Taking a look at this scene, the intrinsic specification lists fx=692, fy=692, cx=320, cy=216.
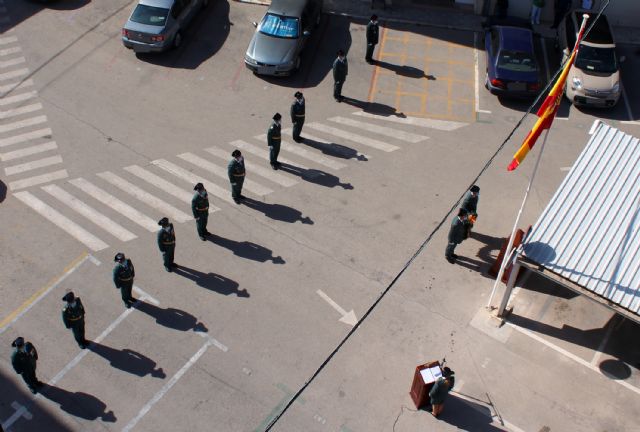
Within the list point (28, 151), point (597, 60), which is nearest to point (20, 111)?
point (28, 151)

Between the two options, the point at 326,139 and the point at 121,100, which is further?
the point at 121,100

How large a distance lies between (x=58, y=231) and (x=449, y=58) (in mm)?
15140

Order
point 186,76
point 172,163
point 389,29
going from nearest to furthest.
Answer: point 172,163, point 186,76, point 389,29

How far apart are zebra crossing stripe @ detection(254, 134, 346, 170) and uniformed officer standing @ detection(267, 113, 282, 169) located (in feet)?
2.94

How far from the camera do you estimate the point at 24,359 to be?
14.2 meters

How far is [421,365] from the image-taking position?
1512 centimetres

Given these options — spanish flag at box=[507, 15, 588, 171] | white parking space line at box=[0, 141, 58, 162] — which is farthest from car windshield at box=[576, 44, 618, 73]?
white parking space line at box=[0, 141, 58, 162]

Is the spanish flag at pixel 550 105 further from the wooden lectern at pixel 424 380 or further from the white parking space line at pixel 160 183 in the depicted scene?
the white parking space line at pixel 160 183

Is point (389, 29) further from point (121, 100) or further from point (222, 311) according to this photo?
point (222, 311)

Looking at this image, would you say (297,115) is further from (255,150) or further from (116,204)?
(116,204)

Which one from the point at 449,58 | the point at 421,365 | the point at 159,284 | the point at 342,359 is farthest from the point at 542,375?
the point at 449,58

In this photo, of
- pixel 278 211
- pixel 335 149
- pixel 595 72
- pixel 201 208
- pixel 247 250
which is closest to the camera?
pixel 201 208

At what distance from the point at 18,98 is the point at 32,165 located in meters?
3.97

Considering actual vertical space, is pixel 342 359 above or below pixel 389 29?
below
